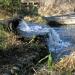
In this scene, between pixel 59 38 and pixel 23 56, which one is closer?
pixel 23 56

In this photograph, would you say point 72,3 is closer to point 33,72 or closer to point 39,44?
point 39,44

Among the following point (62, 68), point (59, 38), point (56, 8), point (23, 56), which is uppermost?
point (62, 68)

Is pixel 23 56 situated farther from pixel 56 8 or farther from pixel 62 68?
pixel 56 8

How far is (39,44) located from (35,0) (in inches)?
549

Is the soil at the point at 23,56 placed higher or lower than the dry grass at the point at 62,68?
lower

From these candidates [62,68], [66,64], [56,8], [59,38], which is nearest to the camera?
[62,68]

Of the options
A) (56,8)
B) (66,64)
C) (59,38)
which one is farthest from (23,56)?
(56,8)

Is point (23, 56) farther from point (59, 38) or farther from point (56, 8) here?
point (56, 8)

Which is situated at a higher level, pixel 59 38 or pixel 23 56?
pixel 23 56

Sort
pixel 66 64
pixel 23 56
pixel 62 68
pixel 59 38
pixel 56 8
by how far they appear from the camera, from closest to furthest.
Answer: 1. pixel 62 68
2. pixel 66 64
3. pixel 23 56
4. pixel 59 38
5. pixel 56 8

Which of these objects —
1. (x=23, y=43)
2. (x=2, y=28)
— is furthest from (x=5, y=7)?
(x=23, y=43)

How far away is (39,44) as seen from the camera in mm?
10656

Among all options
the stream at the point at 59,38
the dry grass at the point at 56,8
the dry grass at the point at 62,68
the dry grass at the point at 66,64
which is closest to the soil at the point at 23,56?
the dry grass at the point at 62,68

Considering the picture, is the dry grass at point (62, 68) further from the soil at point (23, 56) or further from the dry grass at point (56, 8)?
the dry grass at point (56, 8)
